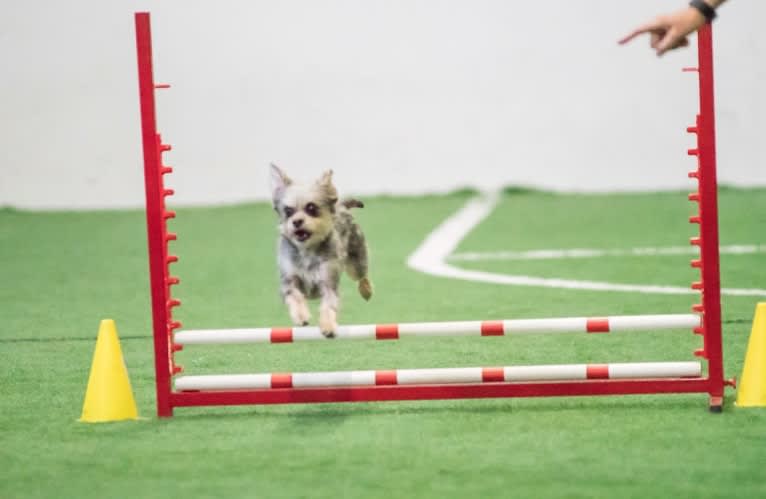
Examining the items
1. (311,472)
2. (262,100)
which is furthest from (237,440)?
(262,100)

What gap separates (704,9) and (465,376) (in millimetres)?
2310

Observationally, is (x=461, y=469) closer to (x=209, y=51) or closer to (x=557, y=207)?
(x=557, y=207)

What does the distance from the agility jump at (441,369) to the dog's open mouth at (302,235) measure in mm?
349

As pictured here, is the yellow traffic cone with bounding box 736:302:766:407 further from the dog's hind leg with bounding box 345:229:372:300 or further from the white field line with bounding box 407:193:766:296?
the white field line with bounding box 407:193:766:296

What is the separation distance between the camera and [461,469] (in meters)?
4.18

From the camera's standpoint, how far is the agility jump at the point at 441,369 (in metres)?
Answer: 4.96

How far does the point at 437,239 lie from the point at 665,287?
3.61 m

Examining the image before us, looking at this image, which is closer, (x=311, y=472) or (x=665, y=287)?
(x=311, y=472)

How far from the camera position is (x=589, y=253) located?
10.5 m

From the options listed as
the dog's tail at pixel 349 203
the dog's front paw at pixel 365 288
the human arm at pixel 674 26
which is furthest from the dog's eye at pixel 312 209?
the human arm at pixel 674 26

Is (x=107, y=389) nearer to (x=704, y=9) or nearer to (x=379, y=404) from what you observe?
(x=379, y=404)

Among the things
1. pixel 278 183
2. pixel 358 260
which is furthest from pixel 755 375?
pixel 278 183

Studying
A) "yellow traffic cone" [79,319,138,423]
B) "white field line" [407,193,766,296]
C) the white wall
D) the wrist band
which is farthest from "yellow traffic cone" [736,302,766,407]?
the white wall

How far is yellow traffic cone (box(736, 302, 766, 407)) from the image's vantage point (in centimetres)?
501
